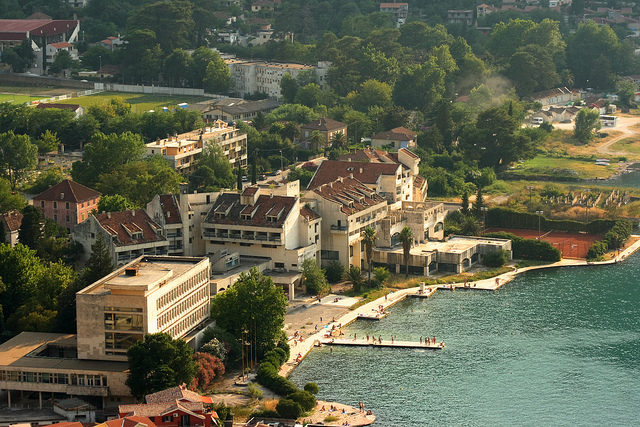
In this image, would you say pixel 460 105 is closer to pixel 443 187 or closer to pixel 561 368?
pixel 443 187

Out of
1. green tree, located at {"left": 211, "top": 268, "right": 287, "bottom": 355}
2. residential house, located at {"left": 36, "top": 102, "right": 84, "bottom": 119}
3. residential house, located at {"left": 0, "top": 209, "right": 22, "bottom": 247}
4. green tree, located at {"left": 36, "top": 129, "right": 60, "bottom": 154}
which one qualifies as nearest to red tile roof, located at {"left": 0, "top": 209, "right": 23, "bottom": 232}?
residential house, located at {"left": 0, "top": 209, "right": 22, "bottom": 247}

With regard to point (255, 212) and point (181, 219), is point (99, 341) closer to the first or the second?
point (181, 219)

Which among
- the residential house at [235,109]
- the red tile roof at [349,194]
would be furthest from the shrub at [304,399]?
the residential house at [235,109]

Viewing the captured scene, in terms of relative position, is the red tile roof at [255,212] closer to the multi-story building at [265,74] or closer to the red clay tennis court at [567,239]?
the red clay tennis court at [567,239]

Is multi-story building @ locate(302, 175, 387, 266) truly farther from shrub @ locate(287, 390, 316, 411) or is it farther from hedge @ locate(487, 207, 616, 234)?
shrub @ locate(287, 390, 316, 411)

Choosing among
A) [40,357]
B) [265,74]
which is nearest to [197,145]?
[265,74]

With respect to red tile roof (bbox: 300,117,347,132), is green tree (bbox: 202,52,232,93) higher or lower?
higher

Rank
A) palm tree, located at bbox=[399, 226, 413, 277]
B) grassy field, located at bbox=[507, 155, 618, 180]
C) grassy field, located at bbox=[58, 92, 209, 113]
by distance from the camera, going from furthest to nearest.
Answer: grassy field, located at bbox=[58, 92, 209, 113] < grassy field, located at bbox=[507, 155, 618, 180] < palm tree, located at bbox=[399, 226, 413, 277]
